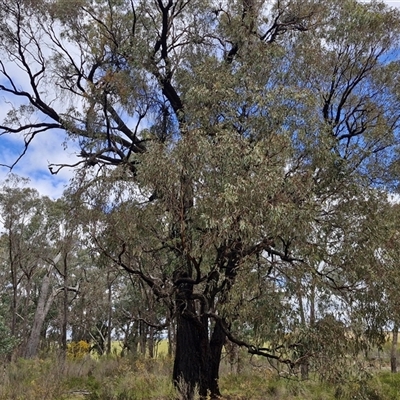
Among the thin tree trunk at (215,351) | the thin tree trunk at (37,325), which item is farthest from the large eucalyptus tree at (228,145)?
the thin tree trunk at (37,325)

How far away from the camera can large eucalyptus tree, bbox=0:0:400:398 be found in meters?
5.41

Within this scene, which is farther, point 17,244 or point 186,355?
point 17,244

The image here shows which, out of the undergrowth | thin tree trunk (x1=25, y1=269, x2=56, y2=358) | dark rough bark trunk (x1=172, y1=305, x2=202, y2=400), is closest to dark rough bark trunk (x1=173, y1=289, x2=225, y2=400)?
dark rough bark trunk (x1=172, y1=305, x2=202, y2=400)

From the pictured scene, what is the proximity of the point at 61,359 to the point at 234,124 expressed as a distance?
6.69m

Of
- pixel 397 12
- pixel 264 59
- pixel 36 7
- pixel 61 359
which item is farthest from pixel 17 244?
pixel 397 12

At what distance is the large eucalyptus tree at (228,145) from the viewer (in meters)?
5.41

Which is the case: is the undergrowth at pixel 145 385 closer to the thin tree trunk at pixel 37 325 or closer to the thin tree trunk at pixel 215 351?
the thin tree trunk at pixel 215 351

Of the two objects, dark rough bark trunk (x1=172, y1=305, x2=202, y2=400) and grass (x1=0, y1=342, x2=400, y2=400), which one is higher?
dark rough bark trunk (x1=172, y1=305, x2=202, y2=400)

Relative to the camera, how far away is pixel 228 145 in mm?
5340

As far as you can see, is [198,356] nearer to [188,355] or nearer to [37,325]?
[188,355]

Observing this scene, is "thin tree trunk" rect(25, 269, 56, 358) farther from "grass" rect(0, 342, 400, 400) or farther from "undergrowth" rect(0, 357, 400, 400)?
"undergrowth" rect(0, 357, 400, 400)

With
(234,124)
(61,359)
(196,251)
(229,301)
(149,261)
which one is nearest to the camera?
(196,251)

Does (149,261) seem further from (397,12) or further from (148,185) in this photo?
(397,12)

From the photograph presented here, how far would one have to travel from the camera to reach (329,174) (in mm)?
6742
